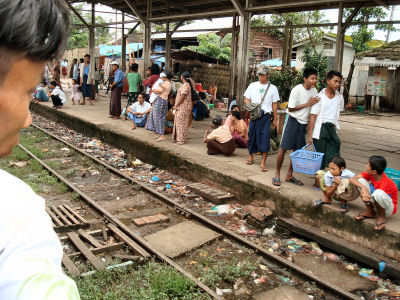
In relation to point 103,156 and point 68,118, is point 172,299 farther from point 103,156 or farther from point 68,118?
point 68,118

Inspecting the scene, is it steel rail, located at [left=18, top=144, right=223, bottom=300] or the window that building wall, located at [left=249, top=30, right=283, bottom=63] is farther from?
→ steel rail, located at [left=18, top=144, right=223, bottom=300]

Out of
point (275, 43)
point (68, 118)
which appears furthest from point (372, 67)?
→ point (68, 118)

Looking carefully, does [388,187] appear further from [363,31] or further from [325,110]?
[363,31]

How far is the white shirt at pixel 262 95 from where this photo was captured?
6383mm

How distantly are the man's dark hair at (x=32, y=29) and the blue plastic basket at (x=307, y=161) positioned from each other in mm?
5084

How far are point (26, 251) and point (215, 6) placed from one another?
14.2 m

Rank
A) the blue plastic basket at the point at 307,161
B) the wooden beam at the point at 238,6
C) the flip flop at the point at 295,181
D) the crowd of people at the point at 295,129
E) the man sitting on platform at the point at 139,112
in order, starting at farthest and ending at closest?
1. the man sitting on platform at the point at 139,112
2. the wooden beam at the point at 238,6
3. the flip flop at the point at 295,181
4. the blue plastic basket at the point at 307,161
5. the crowd of people at the point at 295,129

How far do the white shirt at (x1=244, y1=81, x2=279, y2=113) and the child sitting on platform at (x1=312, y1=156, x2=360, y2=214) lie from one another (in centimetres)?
185

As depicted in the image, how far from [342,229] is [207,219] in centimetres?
177

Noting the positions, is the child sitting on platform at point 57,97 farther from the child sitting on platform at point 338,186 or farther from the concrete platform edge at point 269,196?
the child sitting on platform at point 338,186

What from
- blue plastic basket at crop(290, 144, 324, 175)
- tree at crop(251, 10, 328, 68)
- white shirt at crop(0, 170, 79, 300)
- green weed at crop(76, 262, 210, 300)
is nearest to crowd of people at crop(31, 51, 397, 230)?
blue plastic basket at crop(290, 144, 324, 175)

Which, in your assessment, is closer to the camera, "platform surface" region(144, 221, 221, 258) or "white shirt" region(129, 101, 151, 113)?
"platform surface" region(144, 221, 221, 258)

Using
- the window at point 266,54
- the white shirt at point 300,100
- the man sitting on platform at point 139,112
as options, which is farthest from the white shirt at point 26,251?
the window at point 266,54

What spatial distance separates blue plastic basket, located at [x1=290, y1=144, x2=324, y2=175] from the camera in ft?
17.4
